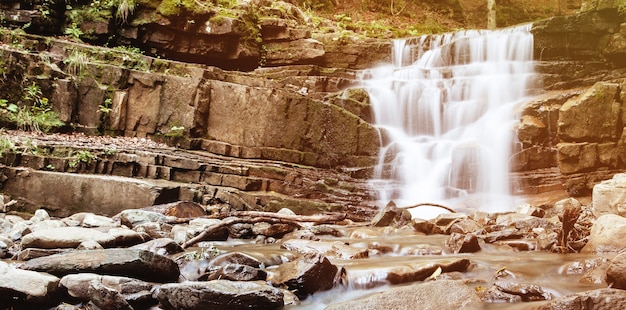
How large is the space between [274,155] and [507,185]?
5991 millimetres

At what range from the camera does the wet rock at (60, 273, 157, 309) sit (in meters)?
3.54

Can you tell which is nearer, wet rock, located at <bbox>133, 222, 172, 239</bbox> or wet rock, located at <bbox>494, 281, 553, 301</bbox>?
wet rock, located at <bbox>494, 281, 553, 301</bbox>

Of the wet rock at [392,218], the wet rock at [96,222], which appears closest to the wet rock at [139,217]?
the wet rock at [96,222]

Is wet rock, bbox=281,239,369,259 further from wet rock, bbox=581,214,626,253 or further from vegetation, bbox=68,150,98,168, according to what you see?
vegetation, bbox=68,150,98,168

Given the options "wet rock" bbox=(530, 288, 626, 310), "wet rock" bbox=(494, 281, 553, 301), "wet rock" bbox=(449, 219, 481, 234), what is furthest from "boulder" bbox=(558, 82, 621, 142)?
"wet rock" bbox=(530, 288, 626, 310)

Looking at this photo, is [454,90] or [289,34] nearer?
[454,90]

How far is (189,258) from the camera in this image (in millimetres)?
5082

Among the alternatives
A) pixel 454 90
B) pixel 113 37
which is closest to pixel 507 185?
pixel 454 90

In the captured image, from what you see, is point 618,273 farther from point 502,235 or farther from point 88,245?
point 88,245

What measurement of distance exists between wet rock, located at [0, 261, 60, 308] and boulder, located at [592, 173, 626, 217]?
7.30 meters

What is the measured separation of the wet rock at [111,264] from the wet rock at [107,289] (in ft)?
0.64

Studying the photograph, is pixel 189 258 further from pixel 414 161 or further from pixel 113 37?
pixel 113 37

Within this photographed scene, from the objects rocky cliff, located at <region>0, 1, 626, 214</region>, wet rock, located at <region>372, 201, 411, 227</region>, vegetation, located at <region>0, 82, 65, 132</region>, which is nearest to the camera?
wet rock, located at <region>372, 201, 411, 227</region>

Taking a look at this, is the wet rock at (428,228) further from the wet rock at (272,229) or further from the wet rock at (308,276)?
the wet rock at (308,276)
